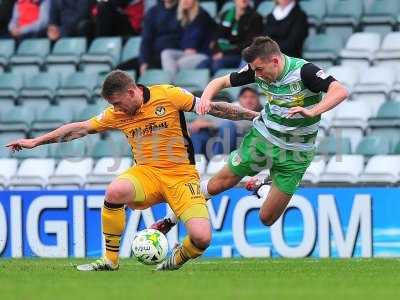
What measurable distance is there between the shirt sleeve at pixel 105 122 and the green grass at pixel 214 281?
53.8 inches

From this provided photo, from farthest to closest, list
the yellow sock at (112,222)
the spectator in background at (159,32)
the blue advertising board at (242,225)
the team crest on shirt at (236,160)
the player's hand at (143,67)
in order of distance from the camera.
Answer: the spectator in background at (159,32) < the player's hand at (143,67) < the blue advertising board at (242,225) < the team crest on shirt at (236,160) < the yellow sock at (112,222)

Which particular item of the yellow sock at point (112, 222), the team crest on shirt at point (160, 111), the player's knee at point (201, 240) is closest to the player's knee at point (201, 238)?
the player's knee at point (201, 240)

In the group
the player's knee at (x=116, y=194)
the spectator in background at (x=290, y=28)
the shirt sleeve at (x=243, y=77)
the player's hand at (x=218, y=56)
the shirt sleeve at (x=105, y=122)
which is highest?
the spectator in background at (x=290, y=28)

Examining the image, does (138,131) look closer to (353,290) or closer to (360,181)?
(353,290)

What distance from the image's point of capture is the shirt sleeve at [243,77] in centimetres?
1316

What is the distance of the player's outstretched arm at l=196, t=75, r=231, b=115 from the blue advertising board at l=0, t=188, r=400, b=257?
370 centimetres

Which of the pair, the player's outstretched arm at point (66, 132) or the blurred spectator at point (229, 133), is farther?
the blurred spectator at point (229, 133)

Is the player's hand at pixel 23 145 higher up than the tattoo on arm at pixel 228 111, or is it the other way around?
the tattoo on arm at pixel 228 111

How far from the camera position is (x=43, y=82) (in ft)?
70.6

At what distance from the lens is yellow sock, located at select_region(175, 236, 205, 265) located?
1244 centimetres

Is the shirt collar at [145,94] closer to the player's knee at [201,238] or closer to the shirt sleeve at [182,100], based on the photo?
the shirt sleeve at [182,100]

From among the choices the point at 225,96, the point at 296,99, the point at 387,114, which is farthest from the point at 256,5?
the point at 296,99

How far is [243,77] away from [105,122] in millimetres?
1420

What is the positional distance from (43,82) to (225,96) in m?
3.75
